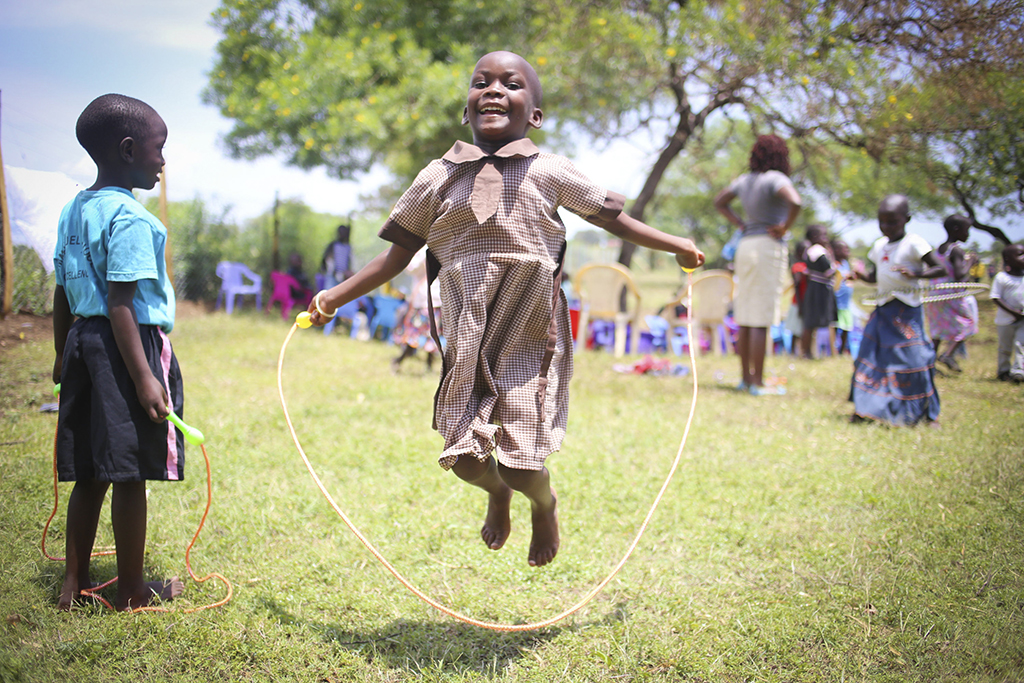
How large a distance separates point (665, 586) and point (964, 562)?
1.35 metres

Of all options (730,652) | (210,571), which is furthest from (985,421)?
(210,571)

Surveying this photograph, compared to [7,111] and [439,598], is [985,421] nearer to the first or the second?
[439,598]

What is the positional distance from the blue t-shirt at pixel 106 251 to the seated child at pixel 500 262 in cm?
80

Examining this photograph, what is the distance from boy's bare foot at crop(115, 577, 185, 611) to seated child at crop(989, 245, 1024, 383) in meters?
5.62

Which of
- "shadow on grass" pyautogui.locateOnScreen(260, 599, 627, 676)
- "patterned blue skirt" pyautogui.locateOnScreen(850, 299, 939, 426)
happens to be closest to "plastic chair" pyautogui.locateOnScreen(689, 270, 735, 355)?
"patterned blue skirt" pyautogui.locateOnScreen(850, 299, 939, 426)

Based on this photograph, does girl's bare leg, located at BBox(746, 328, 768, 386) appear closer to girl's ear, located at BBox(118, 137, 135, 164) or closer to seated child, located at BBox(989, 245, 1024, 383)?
seated child, located at BBox(989, 245, 1024, 383)

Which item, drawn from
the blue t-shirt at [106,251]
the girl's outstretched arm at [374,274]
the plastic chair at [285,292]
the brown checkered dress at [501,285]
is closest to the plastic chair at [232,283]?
the plastic chair at [285,292]

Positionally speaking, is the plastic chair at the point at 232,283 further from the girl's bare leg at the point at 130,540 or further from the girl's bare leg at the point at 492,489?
the girl's bare leg at the point at 492,489

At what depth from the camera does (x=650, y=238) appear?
2.60 meters

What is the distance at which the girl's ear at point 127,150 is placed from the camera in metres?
2.56

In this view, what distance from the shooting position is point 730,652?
254 cm

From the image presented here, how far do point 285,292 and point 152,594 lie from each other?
9.88 m

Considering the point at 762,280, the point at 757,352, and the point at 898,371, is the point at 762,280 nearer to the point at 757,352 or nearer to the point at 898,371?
the point at 757,352

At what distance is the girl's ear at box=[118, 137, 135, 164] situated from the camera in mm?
2562
